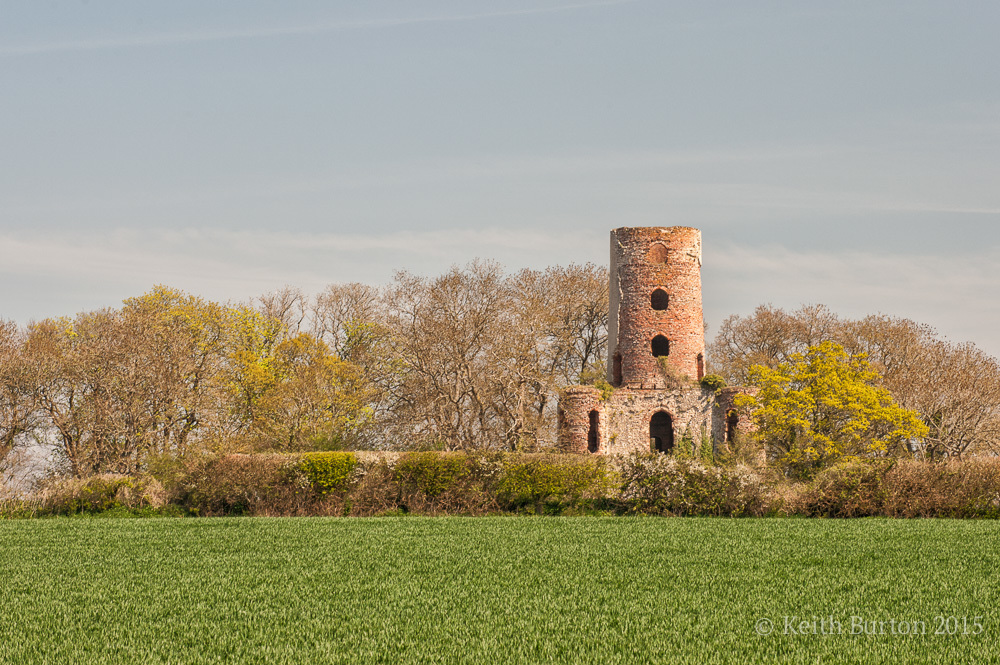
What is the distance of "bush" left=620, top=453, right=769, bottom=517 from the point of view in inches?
959

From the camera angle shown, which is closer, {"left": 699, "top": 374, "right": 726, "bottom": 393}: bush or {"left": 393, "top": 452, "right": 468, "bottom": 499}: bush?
{"left": 393, "top": 452, "right": 468, "bottom": 499}: bush

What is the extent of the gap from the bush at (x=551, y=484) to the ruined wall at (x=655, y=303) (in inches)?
383

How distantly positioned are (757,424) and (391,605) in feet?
75.1

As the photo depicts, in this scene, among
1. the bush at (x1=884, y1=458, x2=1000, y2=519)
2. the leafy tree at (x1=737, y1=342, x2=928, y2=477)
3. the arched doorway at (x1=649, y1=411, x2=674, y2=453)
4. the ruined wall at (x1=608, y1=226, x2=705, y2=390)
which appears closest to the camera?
the bush at (x1=884, y1=458, x2=1000, y2=519)

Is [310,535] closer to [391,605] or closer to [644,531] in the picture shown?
[644,531]

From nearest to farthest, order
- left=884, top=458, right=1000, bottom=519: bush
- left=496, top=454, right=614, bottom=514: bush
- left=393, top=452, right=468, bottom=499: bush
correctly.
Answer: left=884, top=458, right=1000, bottom=519: bush
left=496, top=454, right=614, bottom=514: bush
left=393, top=452, right=468, bottom=499: bush

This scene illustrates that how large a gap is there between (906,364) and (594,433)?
17355 millimetres

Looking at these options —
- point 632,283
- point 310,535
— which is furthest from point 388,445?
point 310,535

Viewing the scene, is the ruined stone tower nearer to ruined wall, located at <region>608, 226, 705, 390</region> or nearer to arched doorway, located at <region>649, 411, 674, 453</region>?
ruined wall, located at <region>608, 226, 705, 390</region>

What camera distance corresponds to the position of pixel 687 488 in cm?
2466

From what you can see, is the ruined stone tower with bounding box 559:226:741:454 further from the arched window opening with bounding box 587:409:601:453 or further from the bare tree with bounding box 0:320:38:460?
the bare tree with bounding box 0:320:38:460

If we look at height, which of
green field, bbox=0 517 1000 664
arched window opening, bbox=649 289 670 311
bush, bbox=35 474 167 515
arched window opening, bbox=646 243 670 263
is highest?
arched window opening, bbox=646 243 670 263

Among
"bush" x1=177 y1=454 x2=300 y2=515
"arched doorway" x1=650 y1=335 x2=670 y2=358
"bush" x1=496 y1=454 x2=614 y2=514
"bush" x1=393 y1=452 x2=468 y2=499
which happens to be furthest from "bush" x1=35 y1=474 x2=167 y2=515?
"arched doorway" x1=650 y1=335 x2=670 y2=358

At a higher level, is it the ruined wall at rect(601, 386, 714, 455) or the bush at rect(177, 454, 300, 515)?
the ruined wall at rect(601, 386, 714, 455)
